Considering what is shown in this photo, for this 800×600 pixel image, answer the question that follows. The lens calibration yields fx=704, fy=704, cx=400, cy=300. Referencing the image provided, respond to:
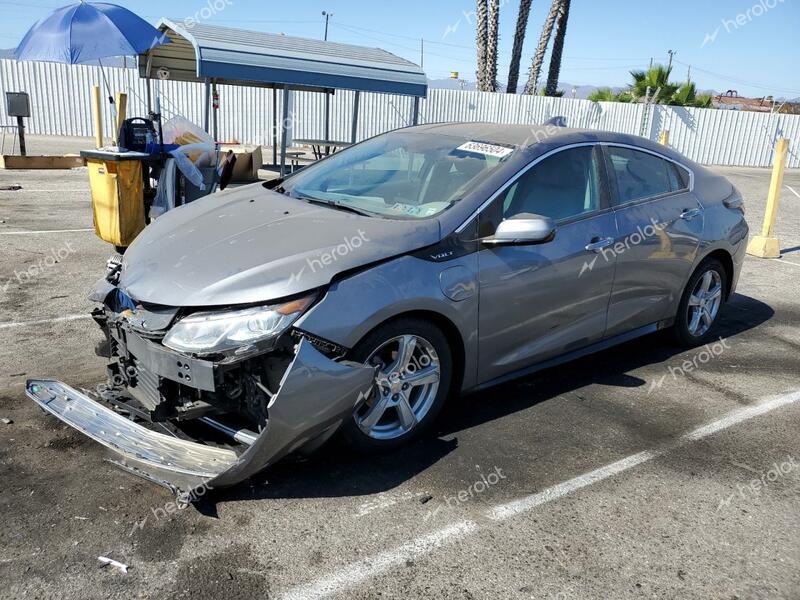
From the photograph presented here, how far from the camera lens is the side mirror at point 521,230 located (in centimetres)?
375

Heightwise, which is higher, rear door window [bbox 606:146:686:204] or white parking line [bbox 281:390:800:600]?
rear door window [bbox 606:146:686:204]

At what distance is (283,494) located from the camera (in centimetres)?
331

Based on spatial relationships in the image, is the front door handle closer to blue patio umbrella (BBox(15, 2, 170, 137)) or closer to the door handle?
the door handle

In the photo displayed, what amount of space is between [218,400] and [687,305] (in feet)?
12.3

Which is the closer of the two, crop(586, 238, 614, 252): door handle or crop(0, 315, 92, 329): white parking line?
crop(586, 238, 614, 252): door handle

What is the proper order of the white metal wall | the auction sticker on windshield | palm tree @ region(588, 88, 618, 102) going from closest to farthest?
the auction sticker on windshield < the white metal wall < palm tree @ region(588, 88, 618, 102)

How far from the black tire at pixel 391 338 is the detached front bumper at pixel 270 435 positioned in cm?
16

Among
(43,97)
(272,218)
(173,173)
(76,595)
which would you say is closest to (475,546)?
(76,595)

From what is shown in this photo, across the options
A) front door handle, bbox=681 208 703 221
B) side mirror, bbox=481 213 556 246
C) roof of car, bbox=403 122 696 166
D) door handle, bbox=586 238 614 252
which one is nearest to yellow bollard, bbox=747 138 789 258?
front door handle, bbox=681 208 703 221

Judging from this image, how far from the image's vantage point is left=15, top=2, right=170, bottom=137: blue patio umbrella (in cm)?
879

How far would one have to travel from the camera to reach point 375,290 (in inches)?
132

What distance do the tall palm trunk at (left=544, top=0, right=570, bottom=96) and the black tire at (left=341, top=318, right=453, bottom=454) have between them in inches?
997

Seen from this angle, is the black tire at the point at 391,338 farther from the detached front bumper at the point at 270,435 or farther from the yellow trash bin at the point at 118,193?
the yellow trash bin at the point at 118,193

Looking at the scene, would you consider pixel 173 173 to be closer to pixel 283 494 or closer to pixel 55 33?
pixel 55 33
